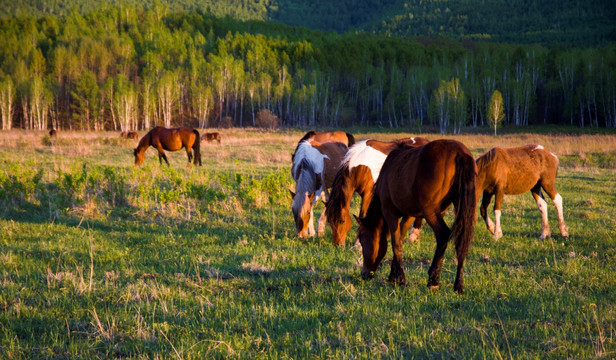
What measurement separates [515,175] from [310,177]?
13.0ft

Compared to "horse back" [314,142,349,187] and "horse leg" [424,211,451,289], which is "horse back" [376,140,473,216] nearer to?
"horse leg" [424,211,451,289]

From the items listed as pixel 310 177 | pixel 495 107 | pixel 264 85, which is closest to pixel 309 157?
pixel 310 177

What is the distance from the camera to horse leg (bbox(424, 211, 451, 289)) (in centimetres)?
502

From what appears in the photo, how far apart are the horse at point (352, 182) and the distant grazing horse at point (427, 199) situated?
44.2 inches

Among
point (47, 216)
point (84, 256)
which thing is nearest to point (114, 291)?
point (84, 256)

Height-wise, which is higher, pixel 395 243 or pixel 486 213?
pixel 395 243

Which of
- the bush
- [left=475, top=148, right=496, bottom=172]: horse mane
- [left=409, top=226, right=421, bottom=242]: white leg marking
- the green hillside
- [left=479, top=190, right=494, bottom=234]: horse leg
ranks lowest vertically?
[left=409, top=226, right=421, bottom=242]: white leg marking

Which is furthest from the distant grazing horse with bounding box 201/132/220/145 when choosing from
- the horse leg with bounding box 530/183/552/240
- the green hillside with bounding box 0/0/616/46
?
the green hillside with bounding box 0/0/616/46

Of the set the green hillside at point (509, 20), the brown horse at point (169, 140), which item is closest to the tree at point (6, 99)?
the brown horse at point (169, 140)

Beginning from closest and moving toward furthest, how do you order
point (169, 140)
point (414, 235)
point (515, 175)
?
point (414, 235) → point (515, 175) → point (169, 140)

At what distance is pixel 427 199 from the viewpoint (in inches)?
201

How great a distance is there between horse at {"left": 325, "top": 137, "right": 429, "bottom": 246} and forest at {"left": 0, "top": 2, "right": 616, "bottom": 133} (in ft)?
194

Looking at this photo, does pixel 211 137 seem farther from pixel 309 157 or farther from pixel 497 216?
pixel 497 216

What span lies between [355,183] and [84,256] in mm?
4572
